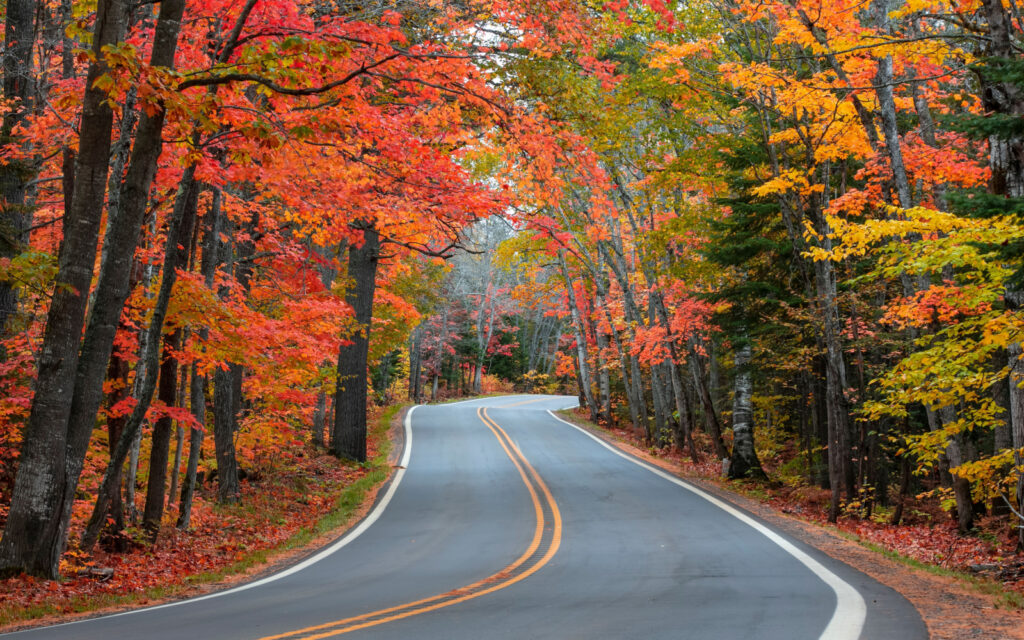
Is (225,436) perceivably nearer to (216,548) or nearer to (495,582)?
(216,548)

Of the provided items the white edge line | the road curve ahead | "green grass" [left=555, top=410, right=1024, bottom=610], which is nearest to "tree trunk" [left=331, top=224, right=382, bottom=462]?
the road curve ahead

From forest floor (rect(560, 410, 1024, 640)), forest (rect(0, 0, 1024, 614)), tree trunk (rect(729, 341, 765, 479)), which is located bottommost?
forest floor (rect(560, 410, 1024, 640))

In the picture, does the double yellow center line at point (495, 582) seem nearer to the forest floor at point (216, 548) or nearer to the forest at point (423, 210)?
the forest floor at point (216, 548)

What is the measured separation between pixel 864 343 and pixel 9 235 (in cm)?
1514

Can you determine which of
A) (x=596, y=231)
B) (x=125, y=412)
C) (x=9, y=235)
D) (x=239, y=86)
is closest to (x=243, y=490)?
(x=125, y=412)

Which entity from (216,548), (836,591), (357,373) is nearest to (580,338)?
(357,373)

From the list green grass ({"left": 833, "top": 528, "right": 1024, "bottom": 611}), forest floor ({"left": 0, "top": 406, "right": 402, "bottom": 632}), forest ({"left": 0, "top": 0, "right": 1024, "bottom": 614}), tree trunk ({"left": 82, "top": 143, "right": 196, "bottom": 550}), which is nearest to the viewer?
green grass ({"left": 833, "top": 528, "right": 1024, "bottom": 611})

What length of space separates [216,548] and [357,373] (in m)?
8.57

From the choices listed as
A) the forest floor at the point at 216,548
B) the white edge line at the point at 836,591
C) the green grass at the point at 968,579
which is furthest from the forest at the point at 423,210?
the white edge line at the point at 836,591

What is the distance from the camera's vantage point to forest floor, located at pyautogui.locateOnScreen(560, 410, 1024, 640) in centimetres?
599

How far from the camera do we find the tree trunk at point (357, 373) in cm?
1916

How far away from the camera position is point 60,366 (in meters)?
7.53

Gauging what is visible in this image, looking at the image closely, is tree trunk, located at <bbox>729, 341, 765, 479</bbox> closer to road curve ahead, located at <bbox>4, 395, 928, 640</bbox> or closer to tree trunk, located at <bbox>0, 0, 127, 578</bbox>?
road curve ahead, located at <bbox>4, 395, 928, 640</bbox>

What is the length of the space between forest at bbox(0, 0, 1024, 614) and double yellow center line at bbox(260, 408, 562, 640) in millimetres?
4036
